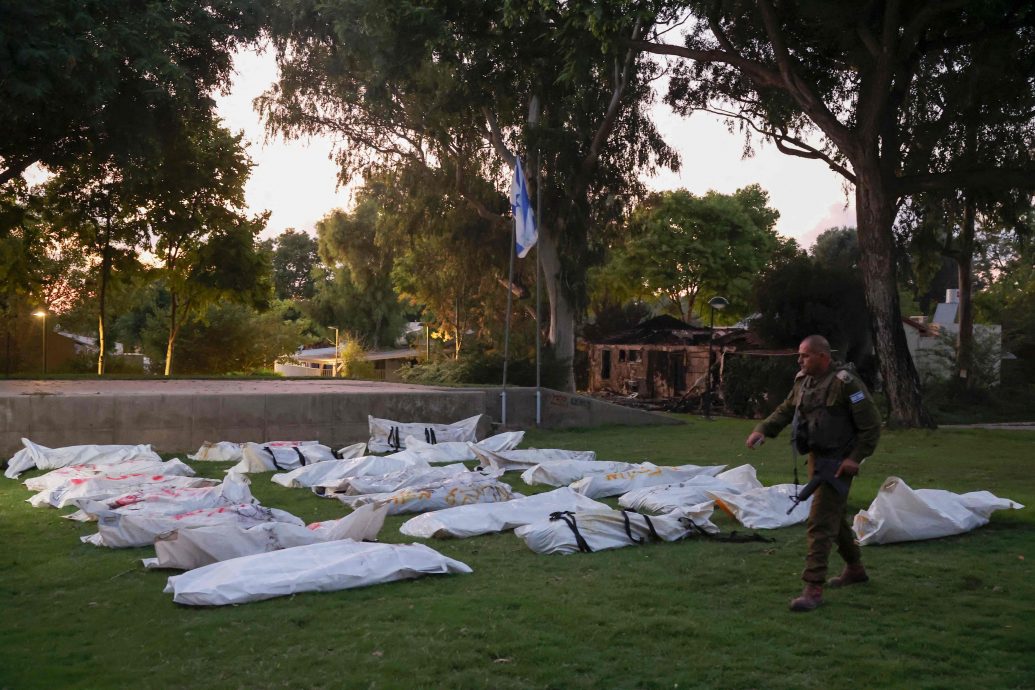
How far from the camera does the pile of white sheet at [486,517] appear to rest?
980 centimetres

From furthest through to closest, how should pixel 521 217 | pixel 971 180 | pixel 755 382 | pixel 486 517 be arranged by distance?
pixel 755 382, pixel 521 217, pixel 971 180, pixel 486 517

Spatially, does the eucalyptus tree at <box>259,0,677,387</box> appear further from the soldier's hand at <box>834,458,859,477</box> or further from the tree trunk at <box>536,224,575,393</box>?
the soldier's hand at <box>834,458,859,477</box>

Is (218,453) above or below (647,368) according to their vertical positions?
below

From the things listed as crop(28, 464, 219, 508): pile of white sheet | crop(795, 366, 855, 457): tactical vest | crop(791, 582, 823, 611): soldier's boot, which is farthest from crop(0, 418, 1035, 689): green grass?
crop(28, 464, 219, 508): pile of white sheet

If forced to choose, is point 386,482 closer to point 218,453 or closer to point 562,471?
point 562,471

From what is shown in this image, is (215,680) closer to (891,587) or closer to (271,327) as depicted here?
(891,587)

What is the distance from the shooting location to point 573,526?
9.09 m

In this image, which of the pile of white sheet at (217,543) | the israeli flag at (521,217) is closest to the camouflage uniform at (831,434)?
the pile of white sheet at (217,543)

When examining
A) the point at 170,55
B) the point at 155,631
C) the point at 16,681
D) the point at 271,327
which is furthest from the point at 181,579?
the point at 271,327

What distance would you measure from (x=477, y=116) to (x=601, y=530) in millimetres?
26083

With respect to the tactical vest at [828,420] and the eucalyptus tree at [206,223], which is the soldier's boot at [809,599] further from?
the eucalyptus tree at [206,223]

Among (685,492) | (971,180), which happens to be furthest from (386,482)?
(971,180)

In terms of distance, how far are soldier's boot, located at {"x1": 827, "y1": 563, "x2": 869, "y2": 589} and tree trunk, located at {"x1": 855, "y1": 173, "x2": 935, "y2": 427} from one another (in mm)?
14661

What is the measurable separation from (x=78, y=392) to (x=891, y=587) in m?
15.2
